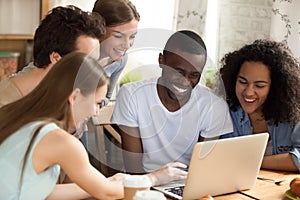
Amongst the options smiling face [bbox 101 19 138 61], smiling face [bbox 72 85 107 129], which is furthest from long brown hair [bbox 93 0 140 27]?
smiling face [bbox 72 85 107 129]

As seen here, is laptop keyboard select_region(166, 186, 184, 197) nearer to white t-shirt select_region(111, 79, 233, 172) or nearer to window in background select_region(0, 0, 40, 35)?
white t-shirt select_region(111, 79, 233, 172)

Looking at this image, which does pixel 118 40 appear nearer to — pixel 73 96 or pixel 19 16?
pixel 73 96

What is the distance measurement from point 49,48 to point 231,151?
72cm

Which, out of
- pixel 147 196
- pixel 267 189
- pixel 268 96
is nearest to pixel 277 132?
pixel 268 96

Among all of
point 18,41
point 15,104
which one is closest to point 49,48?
point 15,104

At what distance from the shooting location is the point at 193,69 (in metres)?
2.05

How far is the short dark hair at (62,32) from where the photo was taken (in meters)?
1.80

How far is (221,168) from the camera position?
1687 mm

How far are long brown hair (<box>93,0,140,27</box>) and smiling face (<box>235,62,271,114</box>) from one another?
558 mm

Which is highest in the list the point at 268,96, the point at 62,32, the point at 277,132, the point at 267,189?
the point at 62,32

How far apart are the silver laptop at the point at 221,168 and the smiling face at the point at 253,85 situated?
42 cm

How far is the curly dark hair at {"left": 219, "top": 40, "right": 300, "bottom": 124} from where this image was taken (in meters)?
2.18

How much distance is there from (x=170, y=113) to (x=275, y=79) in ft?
1.59

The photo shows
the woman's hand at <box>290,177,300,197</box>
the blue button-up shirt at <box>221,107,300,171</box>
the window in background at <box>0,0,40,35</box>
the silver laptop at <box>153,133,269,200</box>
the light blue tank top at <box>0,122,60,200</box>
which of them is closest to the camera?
the light blue tank top at <box>0,122,60,200</box>
